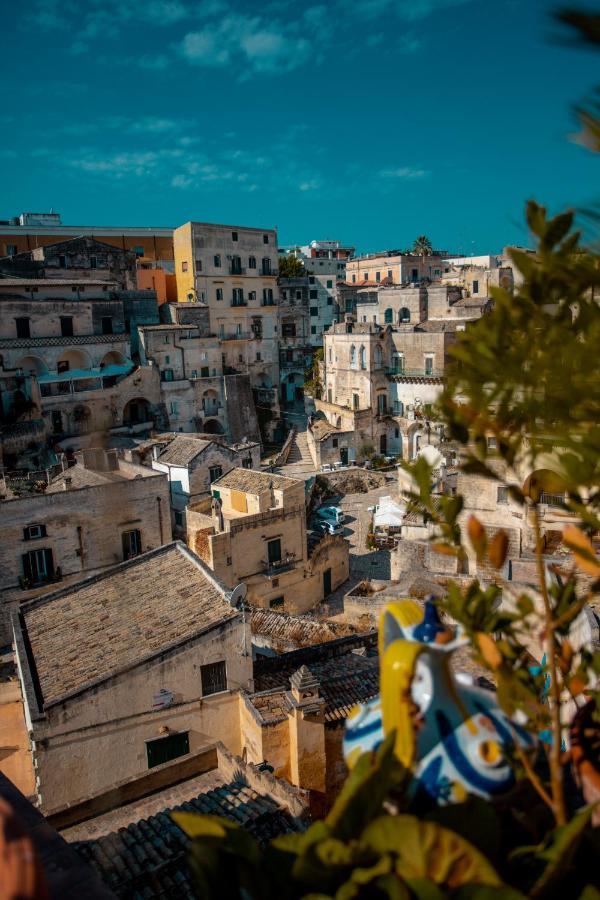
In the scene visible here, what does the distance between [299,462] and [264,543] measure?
21662mm

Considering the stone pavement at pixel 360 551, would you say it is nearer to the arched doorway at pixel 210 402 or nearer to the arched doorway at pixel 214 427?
the arched doorway at pixel 214 427

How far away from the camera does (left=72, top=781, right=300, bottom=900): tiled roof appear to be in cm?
732

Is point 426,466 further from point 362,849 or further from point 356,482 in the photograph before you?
point 356,482

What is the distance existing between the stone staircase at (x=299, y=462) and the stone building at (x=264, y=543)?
50.0ft

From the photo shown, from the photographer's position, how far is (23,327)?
41094 mm

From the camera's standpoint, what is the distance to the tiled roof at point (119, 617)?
13969 mm

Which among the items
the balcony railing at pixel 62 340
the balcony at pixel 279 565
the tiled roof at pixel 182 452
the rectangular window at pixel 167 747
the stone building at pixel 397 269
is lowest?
the rectangular window at pixel 167 747

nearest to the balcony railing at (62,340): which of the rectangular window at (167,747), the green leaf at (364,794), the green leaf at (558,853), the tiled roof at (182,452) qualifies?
the tiled roof at (182,452)

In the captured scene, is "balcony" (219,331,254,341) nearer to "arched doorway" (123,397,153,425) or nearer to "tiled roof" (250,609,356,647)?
"arched doorway" (123,397,153,425)

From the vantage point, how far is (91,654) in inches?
568

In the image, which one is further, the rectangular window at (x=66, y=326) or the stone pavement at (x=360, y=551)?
the rectangular window at (x=66, y=326)

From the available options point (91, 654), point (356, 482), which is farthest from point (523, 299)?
point (356, 482)

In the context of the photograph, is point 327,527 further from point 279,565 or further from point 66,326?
point 66,326

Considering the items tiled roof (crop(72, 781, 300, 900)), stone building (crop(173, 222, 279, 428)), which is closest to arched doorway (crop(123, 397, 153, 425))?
stone building (crop(173, 222, 279, 428))
